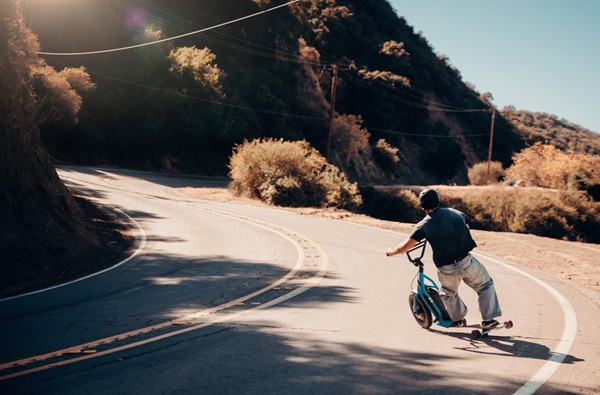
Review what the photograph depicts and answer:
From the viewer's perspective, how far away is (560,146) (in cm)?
10938

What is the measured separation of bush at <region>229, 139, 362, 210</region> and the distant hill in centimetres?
7734

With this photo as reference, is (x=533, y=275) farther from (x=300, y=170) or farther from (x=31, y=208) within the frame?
(x=300, y=170)

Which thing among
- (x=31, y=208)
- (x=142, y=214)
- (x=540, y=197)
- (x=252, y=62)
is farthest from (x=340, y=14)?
(x=31, y=208)

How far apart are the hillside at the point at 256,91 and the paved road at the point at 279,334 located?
97.5 feet

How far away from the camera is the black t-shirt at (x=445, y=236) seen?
6.68 metres

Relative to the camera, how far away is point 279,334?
663cm

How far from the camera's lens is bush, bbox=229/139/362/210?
3003cm

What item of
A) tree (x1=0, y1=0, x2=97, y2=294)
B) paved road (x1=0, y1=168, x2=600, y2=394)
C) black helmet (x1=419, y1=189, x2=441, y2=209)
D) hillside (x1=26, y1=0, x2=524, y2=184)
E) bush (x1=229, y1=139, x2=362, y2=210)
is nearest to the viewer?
paved road (x1=0, y1=168, x2=600, y2=394)

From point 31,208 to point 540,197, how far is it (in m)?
29.8

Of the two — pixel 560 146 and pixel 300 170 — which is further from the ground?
pixel 560 146

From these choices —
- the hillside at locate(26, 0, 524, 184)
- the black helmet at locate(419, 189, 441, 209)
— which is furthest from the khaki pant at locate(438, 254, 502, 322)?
the hillside at locate(26, 0, 524, 184)

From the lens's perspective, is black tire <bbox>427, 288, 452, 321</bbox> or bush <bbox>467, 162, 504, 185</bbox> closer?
black tire <bbox>427, 288, 452, 321</bbox>

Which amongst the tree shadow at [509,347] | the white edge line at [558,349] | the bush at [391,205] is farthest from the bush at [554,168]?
the tree shadow at [509,347]

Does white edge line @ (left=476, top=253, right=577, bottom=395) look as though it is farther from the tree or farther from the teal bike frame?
the tree
